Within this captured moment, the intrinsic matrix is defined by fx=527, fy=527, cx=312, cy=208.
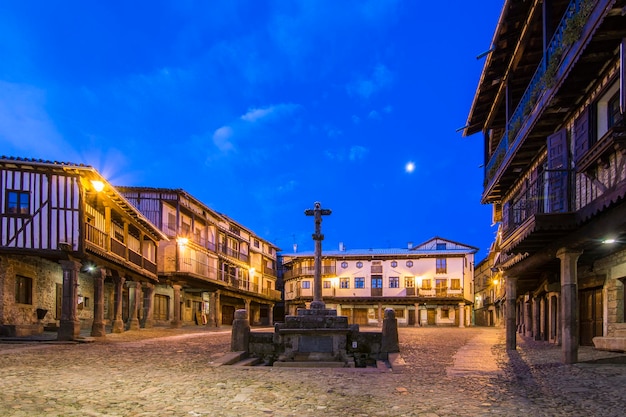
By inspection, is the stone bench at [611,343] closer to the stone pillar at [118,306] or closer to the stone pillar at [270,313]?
the stone pillar at [118,306]

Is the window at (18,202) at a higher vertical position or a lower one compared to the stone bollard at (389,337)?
higher

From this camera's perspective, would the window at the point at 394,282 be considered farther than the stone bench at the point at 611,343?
Yes

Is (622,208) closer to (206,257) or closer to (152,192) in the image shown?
(152,192)

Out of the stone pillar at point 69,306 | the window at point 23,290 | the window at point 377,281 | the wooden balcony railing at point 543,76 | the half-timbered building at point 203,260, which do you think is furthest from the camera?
the window at point 377,281

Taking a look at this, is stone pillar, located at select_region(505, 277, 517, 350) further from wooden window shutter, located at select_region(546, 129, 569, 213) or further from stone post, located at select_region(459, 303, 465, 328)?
stone post, located at select_region(459, 303, 465, 328)

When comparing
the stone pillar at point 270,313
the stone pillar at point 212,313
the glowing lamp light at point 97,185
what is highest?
the glowing lamp light at point 97,185

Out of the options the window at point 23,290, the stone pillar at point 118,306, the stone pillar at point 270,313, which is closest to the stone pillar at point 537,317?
the stone pillar at point 118,306

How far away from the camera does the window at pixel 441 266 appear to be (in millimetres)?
55250

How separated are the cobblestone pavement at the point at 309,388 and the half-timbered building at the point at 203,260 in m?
22.1

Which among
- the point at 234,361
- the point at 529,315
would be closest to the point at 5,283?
the point at 234,361

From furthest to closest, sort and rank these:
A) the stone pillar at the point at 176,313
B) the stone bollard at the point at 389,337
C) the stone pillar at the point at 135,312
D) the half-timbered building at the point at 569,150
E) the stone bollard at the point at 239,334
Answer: the stone pillar at the point at 176,313 < the stone pillar at the point at 135,312 < the stone bollard at the point at 389,337 < the stone bollard at the point at 239,334 < the half-timbered building at the point at 569,150

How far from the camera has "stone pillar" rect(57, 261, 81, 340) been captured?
59.4ft

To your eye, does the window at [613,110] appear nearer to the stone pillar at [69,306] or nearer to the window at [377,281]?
the stone pillar at [69,306]

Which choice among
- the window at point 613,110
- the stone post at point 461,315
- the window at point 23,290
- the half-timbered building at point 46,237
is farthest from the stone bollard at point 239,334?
the stone post at point 461,315
